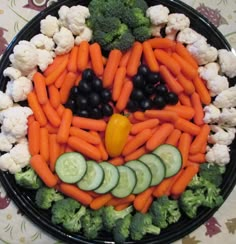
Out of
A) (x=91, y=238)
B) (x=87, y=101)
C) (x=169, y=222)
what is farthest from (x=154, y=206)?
(x=87, y=101)

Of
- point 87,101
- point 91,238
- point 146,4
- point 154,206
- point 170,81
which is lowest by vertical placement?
point 91,238

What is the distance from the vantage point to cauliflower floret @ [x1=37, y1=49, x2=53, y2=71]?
1451 mm

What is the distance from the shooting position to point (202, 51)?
147cm

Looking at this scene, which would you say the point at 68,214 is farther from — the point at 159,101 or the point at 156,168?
the point at 159,101

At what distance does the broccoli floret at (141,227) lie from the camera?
4.63ft

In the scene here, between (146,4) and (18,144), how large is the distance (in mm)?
601

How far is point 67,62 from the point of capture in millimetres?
1480

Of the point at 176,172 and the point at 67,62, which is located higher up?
the point at 67,62

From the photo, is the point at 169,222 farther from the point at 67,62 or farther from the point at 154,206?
the point at 67,62

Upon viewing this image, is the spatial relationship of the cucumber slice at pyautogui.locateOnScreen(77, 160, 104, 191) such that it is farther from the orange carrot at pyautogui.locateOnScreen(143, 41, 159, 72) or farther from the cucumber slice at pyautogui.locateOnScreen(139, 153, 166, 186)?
the orange carrot at pyautogui.locateOnScreen(143, 41, 159, 72)

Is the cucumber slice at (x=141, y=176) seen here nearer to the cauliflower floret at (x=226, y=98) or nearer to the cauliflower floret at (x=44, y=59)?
the cauliflower floret at (x=226, y=98)

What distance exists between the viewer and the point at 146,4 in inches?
59.6

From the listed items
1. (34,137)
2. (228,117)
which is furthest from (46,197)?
(228,117)

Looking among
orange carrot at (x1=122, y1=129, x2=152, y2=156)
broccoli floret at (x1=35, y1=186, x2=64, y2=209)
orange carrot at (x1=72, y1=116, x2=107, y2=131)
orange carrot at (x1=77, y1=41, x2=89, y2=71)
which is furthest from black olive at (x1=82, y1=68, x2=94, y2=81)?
broccoli floret at (x1=35, y1=186, x2=64, y2=209)
